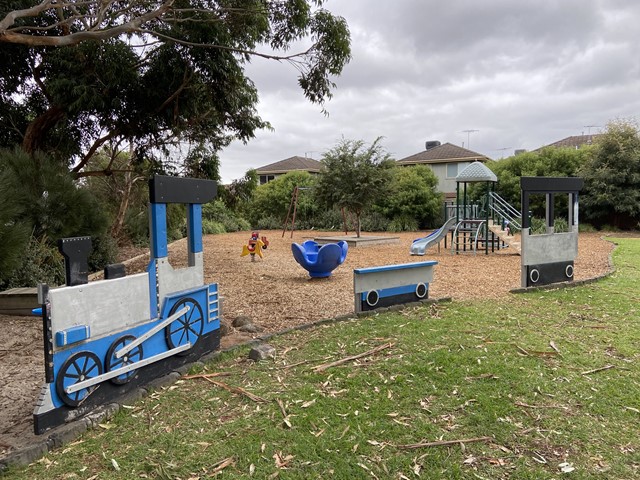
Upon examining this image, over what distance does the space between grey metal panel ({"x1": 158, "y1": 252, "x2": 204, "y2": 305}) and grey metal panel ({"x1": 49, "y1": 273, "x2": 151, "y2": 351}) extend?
0.54 feet

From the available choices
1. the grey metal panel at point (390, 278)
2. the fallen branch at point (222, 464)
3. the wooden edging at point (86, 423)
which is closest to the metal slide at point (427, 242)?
the grey metal panel at point (390, 278)

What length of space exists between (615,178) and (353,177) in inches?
477

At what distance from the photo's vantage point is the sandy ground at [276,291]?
394 centimetres

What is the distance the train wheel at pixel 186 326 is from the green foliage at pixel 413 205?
66.6ft

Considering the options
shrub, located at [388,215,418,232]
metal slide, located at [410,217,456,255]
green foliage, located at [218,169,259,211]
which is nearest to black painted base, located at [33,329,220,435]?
metal slide, located at [410,217,456,255]

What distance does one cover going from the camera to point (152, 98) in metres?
9.80

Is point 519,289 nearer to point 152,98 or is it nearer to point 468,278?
point 468,278

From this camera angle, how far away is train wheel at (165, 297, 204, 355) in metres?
3.95

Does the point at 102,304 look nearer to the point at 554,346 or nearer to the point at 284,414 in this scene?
the point at 284,414

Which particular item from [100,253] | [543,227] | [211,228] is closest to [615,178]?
[543,227]

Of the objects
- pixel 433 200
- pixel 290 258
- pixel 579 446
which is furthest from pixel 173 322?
pixel 433 200

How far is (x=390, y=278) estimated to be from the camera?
594 cm

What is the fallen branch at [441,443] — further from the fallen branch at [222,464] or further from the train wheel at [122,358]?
the train wheel at [122,358]

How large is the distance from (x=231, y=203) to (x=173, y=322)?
11104 millimetres
